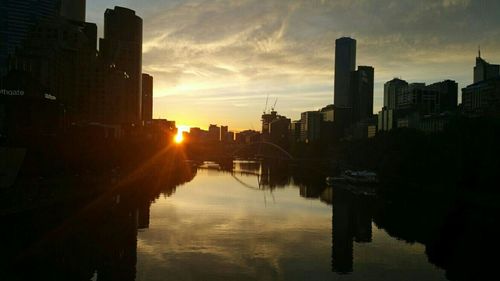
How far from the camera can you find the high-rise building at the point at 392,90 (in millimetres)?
152913

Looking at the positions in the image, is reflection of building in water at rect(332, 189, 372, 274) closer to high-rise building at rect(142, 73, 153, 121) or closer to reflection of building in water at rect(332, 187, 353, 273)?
reflection of building in water at rect(332, 187, 353, 273)

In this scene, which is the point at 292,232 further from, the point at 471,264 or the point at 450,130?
the point at 450,130

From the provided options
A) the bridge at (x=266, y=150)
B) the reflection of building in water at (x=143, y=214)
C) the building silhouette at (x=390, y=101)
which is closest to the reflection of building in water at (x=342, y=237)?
the reflection of building in water at (x=143, y=214)

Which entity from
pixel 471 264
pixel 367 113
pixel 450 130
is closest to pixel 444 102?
pixel 367 113

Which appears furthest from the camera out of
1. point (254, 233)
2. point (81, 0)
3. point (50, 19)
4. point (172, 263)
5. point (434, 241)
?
point (81, 0)

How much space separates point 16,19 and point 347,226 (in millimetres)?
75186

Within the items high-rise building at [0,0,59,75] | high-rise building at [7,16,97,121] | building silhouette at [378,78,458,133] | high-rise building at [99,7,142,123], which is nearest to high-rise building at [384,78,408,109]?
building silhouette at [378,78,458,133]

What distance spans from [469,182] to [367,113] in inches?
5958

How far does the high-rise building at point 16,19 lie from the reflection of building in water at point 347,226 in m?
62.5

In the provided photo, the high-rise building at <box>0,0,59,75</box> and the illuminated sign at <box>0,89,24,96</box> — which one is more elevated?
the high-rise building at <box>0,0,59,75</box>

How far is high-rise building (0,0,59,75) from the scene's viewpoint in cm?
8456

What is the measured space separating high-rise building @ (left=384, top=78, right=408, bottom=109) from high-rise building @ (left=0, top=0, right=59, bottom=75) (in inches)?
3946

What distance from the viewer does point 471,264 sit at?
21.3m

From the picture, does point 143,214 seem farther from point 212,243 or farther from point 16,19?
point 16,19
